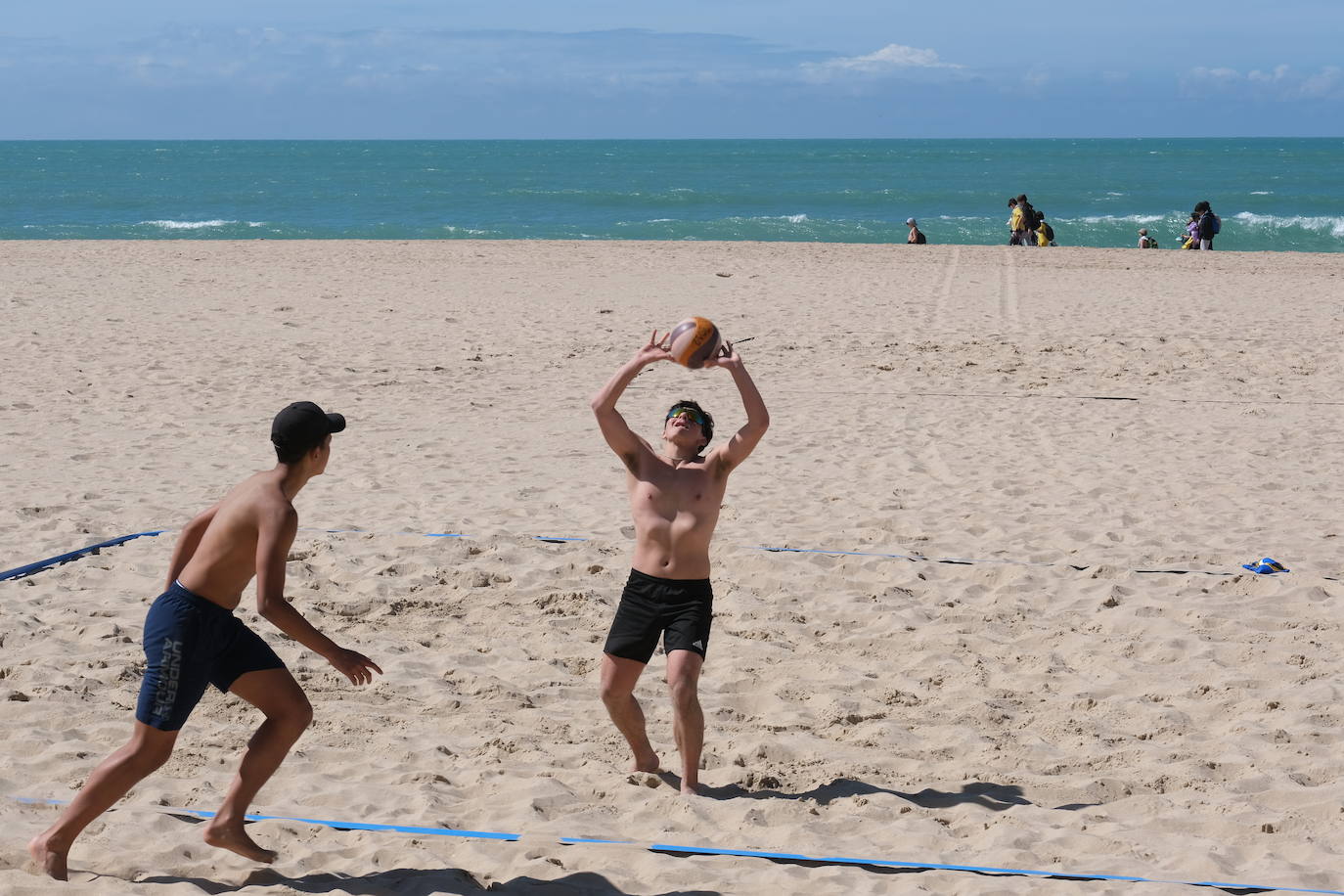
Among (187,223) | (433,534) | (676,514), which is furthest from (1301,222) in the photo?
(676,514)

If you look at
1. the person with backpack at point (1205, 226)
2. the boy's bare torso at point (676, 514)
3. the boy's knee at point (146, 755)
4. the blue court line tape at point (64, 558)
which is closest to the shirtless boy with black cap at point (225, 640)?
the boy's knee at point (146, 755)

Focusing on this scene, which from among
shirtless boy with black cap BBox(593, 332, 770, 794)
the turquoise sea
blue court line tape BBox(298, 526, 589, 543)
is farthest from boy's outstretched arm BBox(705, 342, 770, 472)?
the turquoise sea

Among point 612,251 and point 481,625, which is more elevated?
point 612,251

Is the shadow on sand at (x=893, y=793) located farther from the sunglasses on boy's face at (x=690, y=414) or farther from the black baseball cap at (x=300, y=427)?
the black baseball cap at (x=300, y=427)

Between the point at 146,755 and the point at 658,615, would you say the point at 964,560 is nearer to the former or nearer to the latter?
the point at 658,615

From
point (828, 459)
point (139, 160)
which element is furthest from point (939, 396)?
point (139, 160)

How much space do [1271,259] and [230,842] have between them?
2321cm

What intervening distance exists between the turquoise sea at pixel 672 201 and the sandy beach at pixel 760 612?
75.4 ft

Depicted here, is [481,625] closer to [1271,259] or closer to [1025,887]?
[1025,887]

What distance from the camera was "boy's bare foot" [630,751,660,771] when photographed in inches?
174

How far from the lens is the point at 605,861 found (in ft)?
12.4

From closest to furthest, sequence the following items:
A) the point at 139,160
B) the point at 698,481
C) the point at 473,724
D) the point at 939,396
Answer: the point at 698,481
the point at 473,724
the point at 939,396
the point at 139,160

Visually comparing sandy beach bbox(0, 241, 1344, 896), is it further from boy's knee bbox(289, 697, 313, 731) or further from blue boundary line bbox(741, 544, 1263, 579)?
boy's knee bbox(289, 697, 313, 731)

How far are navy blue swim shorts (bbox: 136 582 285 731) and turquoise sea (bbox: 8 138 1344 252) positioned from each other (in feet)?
99.3
